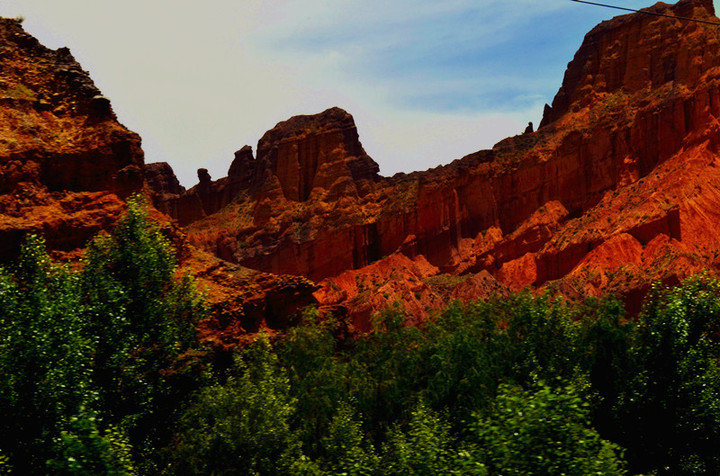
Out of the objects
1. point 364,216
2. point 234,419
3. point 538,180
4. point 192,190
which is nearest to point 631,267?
point 538,180

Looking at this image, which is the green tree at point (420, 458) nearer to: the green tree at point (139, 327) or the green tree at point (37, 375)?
the green tree at point (37, 375)

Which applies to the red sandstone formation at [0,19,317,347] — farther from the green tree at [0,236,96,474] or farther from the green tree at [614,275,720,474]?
the green tree at [614,275,720,474]

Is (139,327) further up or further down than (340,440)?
further up

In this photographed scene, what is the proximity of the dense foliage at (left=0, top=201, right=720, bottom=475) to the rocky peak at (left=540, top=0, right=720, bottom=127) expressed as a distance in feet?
293

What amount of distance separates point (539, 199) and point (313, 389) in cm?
9873

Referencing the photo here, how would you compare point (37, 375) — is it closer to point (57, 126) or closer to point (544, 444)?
point (544, 444)

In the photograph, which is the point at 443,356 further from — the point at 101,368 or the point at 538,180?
the point at 538,180

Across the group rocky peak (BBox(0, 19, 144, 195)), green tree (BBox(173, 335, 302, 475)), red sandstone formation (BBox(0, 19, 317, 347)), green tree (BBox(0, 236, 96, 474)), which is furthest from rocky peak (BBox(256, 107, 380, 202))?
green tree (BBox(0, 236, 96, 474))

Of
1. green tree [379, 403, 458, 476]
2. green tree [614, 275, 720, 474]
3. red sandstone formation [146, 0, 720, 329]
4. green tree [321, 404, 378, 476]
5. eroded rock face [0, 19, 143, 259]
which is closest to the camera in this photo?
green tree [379, 403, 458, 476]

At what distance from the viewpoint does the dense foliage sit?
20969 mm

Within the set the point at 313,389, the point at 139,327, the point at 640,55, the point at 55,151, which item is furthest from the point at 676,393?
the point at 640,55

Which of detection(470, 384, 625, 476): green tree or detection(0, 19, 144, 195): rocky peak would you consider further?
detection(0, 19, 144, 195): rocky peak

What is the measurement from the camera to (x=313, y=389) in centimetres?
3425

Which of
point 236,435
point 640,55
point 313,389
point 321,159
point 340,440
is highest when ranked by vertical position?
point 640,55
